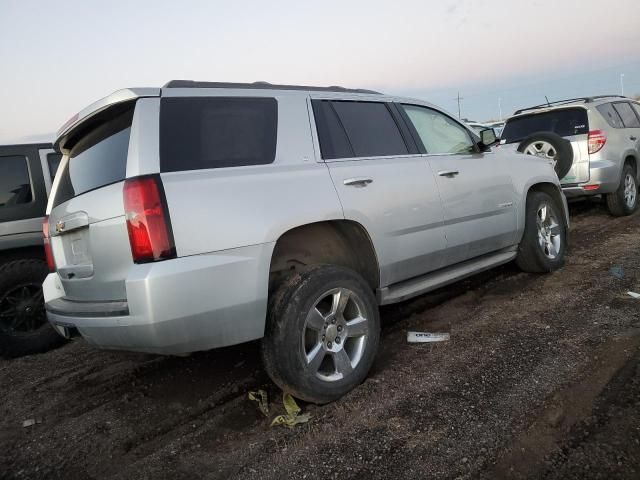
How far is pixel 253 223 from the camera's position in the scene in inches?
101

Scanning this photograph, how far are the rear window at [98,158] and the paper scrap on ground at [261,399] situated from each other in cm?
151

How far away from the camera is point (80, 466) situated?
252 centimetres

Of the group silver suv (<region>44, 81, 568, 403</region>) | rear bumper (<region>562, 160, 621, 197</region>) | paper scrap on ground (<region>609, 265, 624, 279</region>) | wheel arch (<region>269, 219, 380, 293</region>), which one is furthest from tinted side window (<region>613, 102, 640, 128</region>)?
wheel arch (<region>269, 219, 380, 293</region>)

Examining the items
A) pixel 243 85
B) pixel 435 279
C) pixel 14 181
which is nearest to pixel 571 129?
pixel 435 279

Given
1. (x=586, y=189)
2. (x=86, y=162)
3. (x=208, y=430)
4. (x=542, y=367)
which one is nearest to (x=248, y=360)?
(x=208, y=430)

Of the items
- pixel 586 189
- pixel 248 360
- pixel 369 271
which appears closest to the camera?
pixel 369 271

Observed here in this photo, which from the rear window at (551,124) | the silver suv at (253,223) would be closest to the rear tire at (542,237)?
the silver suv at (253,223)

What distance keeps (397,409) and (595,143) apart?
20.1 ft

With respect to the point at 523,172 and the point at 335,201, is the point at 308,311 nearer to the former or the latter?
the point at 335,201

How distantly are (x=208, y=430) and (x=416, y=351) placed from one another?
1.54m

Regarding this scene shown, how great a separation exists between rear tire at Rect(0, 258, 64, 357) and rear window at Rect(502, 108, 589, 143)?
23.4 feet

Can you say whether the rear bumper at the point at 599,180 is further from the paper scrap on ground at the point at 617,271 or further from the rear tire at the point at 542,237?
the paper scrap on ground at the point at 617,271

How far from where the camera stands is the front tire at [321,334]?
2.65 metres

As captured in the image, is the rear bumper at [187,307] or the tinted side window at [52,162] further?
the tinted side window at [52,162]
